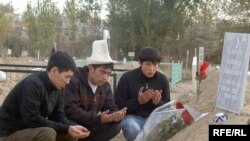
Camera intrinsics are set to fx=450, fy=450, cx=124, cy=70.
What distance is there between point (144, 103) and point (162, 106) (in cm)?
29

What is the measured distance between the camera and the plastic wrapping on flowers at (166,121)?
14.6 ft

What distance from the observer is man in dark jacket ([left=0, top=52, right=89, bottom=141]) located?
11.5 ft

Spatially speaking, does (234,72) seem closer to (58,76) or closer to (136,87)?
(136,87)

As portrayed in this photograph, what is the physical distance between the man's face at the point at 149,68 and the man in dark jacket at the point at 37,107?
1.11 m

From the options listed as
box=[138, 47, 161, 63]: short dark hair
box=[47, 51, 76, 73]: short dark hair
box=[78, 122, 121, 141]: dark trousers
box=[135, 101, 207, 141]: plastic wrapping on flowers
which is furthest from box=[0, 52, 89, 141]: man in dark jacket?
box=[138, 47, 161, 63]: short dark hair

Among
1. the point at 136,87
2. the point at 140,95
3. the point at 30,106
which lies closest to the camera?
the point at 30,106

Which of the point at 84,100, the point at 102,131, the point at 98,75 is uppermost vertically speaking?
the point at 98,75

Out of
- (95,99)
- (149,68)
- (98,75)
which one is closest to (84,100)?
(95,99)

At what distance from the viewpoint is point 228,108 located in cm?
436

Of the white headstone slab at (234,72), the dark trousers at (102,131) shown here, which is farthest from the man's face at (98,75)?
the white headstone slab at (234,72)

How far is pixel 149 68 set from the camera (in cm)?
459

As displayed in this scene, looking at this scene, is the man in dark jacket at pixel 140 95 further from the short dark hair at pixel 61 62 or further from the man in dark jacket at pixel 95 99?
the short dark hair at pixel 61 62

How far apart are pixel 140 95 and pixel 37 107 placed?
1.35 meters

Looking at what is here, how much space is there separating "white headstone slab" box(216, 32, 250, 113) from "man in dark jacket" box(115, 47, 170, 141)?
2.09 feet
